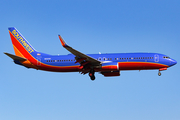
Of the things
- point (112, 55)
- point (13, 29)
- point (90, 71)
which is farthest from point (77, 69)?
point (13, 29)

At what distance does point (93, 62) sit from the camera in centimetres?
4931

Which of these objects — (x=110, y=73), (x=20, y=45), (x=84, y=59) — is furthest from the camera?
(x=20, y=45)

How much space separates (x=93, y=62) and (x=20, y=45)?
594 inches

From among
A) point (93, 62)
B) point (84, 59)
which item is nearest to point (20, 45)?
point (84, 59)

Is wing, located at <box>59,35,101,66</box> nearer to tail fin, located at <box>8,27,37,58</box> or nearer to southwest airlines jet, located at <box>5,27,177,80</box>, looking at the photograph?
southwest airlines jet, located at <box>5,27,177,80</box>

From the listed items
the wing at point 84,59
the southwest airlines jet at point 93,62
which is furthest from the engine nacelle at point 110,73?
the wing at point 84,59

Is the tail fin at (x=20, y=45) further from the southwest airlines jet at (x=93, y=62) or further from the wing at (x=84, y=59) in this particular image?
the wing at (x=84, y=59)

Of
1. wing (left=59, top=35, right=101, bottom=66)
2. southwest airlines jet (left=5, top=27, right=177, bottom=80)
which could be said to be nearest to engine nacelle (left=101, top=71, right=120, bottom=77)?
southwest airlines jet (left=5, top=27, right=177, bottom=80)

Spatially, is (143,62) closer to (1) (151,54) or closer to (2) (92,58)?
(1) (151,54)

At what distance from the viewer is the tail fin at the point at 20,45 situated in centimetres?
5406

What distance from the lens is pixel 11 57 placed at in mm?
51469

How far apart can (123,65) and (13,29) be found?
22.6 m

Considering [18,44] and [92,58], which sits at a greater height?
[18,44]

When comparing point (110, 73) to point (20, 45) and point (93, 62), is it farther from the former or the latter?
point (20, 45)
